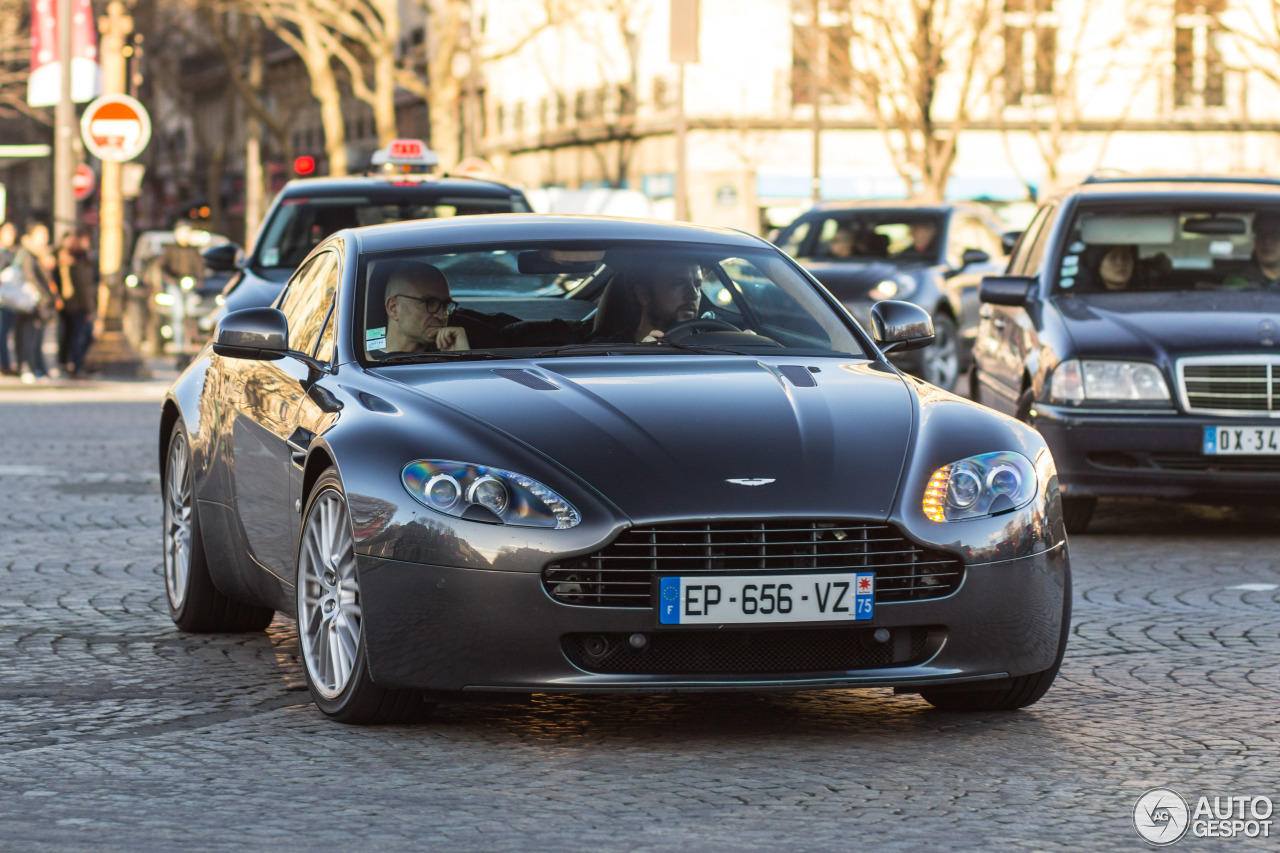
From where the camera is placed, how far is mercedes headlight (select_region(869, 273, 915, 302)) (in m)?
20.2

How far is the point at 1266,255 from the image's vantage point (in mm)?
11406

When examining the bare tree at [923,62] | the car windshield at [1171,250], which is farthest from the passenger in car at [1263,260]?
the bare tree at [923,62]

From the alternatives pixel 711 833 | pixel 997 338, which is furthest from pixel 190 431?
pixel 997 338

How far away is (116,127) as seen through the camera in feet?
84.7

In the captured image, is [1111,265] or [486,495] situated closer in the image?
[486,495]

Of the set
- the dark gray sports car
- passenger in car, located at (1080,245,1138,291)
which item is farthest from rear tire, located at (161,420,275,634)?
passenger in car, located at (1080,245,1138,291)

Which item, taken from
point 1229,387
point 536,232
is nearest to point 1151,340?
point 1229,387

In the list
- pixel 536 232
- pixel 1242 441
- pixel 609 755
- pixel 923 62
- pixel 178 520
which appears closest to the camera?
pixel 609 755

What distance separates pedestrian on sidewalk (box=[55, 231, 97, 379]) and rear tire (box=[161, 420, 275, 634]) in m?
17.8

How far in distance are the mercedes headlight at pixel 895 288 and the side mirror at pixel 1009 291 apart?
877 cm

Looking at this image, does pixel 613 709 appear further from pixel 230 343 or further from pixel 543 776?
pixel 230 343

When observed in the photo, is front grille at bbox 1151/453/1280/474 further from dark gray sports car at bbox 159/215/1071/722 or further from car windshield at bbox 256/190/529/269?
car windshield at bbox 256/190/529/269

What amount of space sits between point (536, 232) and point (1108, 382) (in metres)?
Result: 3.94

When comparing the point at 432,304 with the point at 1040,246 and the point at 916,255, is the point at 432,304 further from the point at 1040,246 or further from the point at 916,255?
the point at 916,255
